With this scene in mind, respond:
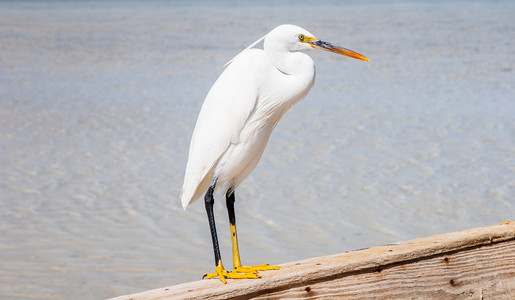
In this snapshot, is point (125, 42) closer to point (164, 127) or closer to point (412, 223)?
point (164, 127)

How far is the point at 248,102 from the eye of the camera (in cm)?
257

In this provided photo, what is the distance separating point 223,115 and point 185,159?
4356mm

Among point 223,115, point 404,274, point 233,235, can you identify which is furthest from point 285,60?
point 404,274

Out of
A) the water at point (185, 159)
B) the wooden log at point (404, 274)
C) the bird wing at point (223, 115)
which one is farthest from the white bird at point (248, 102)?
the water at point (185, 159)

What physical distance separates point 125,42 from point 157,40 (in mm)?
767

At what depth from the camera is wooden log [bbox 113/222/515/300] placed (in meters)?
1.82

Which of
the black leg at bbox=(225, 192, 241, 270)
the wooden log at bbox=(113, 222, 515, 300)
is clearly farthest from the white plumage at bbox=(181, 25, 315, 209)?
the wooden log at bbox=(113, 222, 515, 300)

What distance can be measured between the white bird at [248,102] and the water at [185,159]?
187 centimetres

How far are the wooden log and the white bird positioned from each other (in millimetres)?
627

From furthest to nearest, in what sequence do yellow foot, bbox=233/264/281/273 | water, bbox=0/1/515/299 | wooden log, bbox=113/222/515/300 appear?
water, bbox=0/1/515/299, yellow foot, bbox=233/264/281/273, wooden log, bbox=113/222/515/300

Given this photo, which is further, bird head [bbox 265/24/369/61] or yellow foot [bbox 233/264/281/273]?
bird head [bbox 265/24/369/61]

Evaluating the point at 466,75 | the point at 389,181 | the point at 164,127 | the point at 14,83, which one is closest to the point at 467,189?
the point at 389,181

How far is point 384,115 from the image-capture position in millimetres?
8469

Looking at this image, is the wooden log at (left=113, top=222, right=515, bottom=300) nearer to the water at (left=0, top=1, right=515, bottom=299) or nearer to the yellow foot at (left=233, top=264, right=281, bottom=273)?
the yellow foot at (left=233, top=264, right=281, bottom=273)
